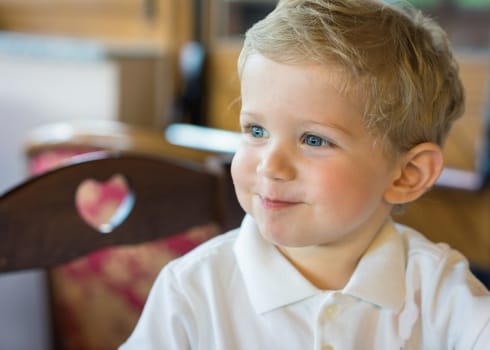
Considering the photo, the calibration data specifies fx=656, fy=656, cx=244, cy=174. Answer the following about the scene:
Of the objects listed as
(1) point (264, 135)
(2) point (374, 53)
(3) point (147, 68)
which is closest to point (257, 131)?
(1) point (264, 135)

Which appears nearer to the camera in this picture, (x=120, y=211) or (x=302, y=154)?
(x=302, y=154)

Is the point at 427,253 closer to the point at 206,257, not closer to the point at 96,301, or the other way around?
the point at 206,257

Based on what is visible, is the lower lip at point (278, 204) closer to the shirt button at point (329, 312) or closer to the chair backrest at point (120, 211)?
the shirt button at point (329, 312)

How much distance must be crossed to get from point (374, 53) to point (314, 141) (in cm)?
10

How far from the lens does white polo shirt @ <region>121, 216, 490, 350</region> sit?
2.16 ft

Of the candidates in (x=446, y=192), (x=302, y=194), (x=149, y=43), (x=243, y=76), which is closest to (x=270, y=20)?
(x=243, y=76)

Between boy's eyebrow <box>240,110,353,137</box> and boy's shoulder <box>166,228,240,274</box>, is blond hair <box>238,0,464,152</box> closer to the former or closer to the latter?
boy's eyebrow <box>240,110,353,137</box>

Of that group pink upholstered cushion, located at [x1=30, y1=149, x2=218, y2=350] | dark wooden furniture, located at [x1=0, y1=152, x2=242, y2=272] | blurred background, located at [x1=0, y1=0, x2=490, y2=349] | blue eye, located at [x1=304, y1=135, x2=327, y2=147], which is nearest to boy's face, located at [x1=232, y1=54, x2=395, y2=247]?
blue eye, located at [x1=304, y1=135, x2=327, y2=147]

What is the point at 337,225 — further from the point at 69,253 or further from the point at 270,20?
the point at 69,253

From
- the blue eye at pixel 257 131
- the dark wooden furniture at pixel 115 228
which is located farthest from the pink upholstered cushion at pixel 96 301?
the blue eye at pixel 257 131

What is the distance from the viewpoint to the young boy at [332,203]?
0.61m

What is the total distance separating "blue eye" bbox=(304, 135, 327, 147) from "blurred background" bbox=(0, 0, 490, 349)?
40.8 inches

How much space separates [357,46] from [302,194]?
14 cm

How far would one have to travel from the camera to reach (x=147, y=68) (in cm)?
181
